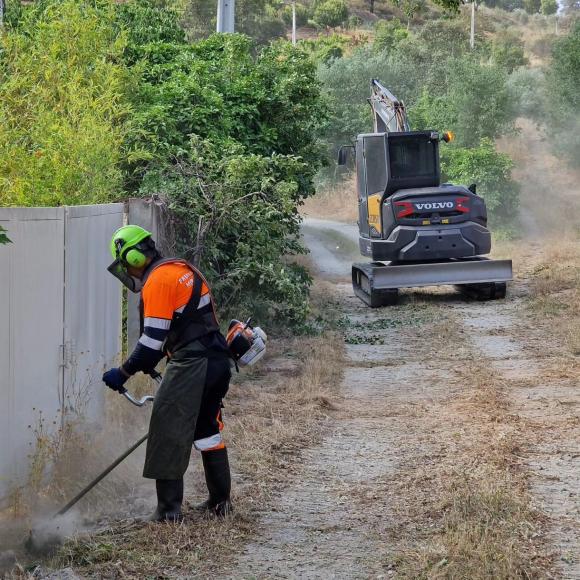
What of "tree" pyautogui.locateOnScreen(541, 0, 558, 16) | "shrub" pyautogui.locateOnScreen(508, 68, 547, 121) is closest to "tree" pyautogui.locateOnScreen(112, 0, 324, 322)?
"shrub" pyautogui.locateOnScreen(508, 68, 547, 121)

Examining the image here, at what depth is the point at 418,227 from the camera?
17.9 metres

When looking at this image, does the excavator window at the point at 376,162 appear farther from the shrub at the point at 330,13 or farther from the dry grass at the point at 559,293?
the shrub at the point at 330,13

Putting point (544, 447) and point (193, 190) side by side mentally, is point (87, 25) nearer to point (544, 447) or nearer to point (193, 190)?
point (193, 190)

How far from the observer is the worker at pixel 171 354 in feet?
20.7

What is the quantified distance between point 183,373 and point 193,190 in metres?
5.32

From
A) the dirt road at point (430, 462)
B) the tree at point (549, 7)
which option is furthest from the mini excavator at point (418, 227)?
the tree at point (549, 7)

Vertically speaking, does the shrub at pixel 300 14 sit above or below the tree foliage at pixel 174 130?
above

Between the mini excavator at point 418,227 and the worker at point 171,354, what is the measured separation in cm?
1114

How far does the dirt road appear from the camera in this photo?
5.97 meters

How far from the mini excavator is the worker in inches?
439

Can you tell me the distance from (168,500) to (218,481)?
0.33 metres

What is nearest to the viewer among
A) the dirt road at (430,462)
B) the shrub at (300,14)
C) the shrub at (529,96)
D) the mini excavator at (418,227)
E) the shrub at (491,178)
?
the dirt road at (430,462)

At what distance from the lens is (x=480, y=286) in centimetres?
1828

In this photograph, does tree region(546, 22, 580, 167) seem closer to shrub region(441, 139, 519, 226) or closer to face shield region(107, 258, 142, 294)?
shrub region(441, 139, 519, 226)
